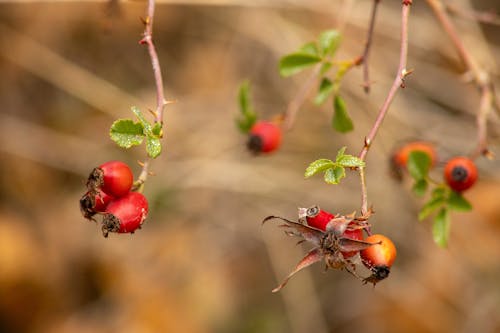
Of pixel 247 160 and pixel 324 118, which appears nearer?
pixel 247 160

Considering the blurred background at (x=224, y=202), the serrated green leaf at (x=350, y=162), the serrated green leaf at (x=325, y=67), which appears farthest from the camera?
the blurred background at (x=224, y=202)

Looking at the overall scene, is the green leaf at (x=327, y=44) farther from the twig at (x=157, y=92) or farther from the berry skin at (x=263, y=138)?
the twig at (x=157, y=92)

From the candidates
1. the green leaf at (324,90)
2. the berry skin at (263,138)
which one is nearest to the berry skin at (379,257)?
the green leaf at (324,90)

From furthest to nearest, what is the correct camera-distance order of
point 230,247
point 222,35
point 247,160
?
point 222,35, point 230,247, point 247,160

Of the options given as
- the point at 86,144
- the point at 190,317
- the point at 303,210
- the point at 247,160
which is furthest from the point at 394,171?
the point at 86,144

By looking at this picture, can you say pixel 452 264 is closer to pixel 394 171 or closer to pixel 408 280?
pixel 408 280

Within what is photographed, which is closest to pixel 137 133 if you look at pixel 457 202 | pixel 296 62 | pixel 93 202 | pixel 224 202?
pixel 93 202

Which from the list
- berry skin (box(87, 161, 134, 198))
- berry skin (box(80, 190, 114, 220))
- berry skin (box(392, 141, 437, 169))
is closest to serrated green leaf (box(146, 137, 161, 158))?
berry skin (box(87, 161, 134, 198))
